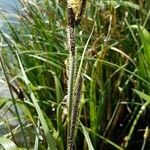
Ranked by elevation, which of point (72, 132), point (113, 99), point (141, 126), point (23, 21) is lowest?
point (141, 126)

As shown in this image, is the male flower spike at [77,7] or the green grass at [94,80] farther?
the green grass at [94,80]

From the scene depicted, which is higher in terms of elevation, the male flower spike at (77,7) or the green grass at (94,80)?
the male flower spike at (77,7)

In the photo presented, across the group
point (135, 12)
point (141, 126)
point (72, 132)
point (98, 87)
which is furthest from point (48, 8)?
point (72, 132)

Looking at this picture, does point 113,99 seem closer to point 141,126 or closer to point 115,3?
point 141,126

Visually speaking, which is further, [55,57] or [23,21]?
[23,21]

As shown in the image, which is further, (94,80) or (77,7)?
(94,80)

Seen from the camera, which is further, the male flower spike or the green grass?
the green grass

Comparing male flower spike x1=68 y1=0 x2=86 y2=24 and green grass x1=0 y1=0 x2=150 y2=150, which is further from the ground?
male flower spike x1=68 y1=0 x2=86 y2=24

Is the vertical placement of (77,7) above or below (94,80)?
above
